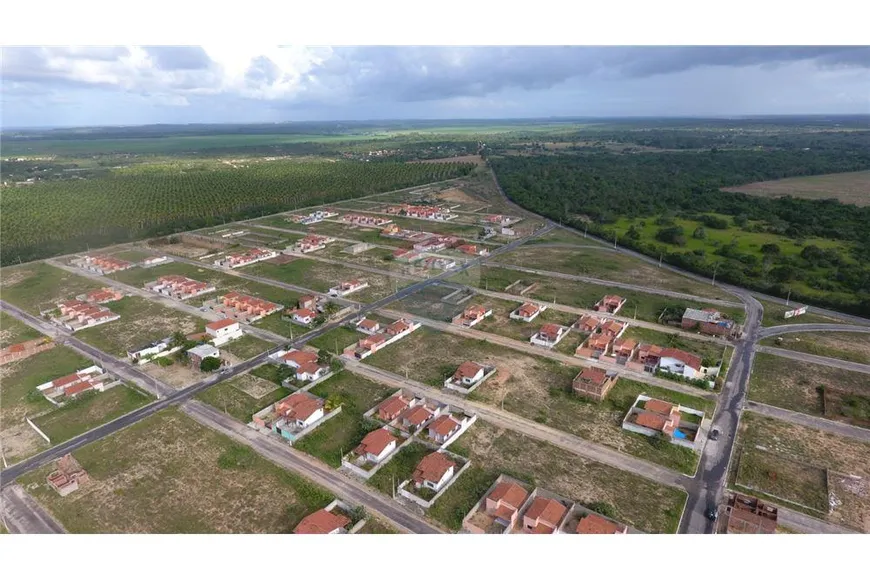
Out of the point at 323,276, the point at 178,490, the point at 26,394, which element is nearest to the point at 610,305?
the point at 323,276

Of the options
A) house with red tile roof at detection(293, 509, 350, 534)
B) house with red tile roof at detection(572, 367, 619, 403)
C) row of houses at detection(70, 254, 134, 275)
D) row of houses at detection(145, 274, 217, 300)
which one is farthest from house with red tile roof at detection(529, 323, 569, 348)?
row of houses at detection(70, 254, 134, 275)

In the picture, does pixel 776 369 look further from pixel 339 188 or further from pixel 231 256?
pixel 339 188

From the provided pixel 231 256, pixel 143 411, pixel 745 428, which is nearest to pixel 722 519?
pixel 745 428

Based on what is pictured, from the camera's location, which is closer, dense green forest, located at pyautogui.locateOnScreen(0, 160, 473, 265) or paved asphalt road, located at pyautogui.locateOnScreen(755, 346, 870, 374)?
paved asphalt road, located at pyautogui.locateOnScreen(755, 346, 870, 374)

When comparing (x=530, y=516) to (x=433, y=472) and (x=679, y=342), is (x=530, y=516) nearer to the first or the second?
(x=433, y=472)

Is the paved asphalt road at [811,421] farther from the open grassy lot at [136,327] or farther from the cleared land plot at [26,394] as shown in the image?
the cleared land plot at [26,394]

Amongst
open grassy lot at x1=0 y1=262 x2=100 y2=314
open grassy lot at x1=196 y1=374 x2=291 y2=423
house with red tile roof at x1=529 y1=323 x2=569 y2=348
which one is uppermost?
open grassy lot at x1=0 y1=262 x2=100 y2=314

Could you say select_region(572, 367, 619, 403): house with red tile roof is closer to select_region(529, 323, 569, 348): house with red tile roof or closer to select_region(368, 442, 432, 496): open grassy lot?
select_region(529, 323, 569, 348): house with red tile roof
